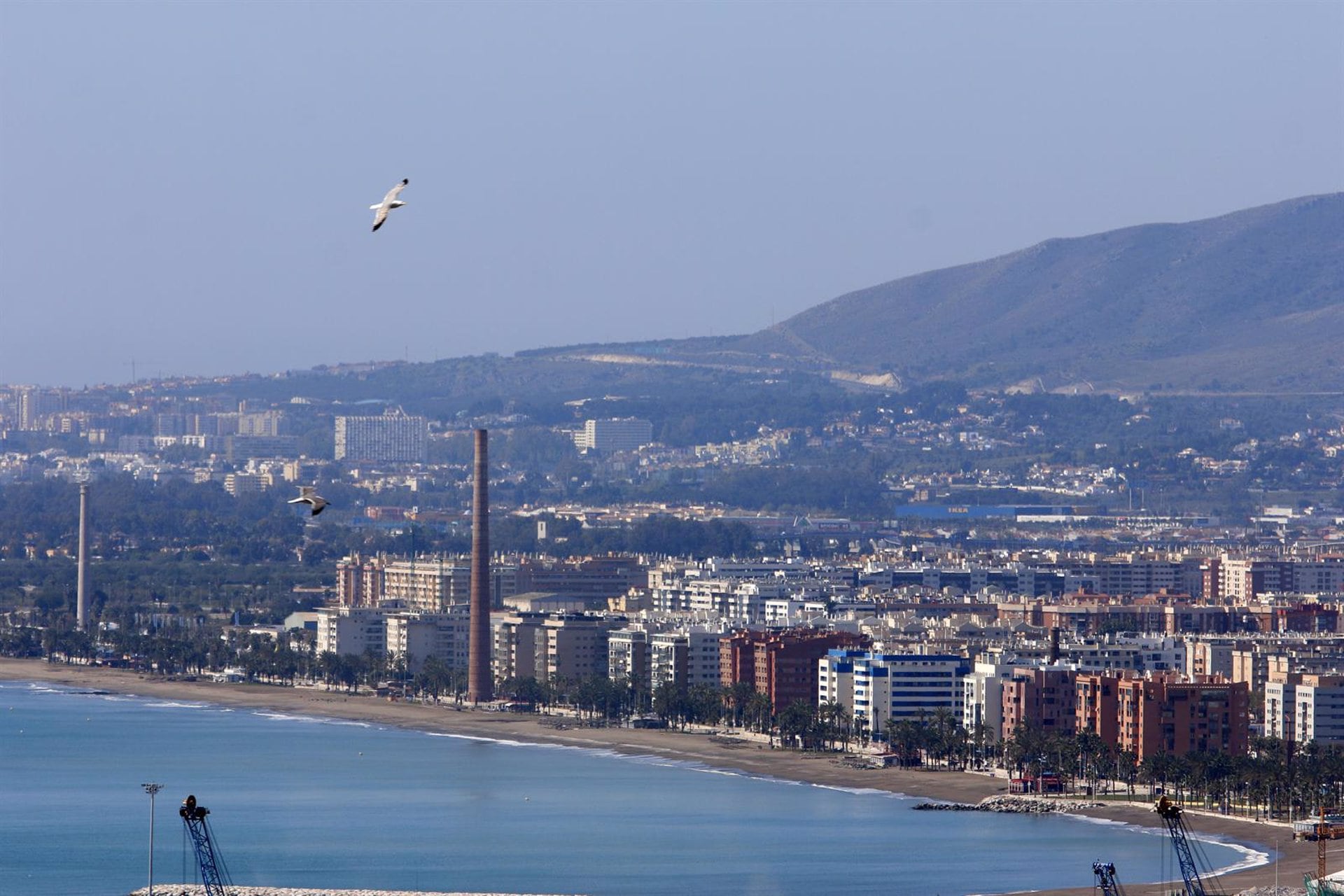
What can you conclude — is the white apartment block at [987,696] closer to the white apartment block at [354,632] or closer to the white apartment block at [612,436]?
the white apartment block at [354,632]

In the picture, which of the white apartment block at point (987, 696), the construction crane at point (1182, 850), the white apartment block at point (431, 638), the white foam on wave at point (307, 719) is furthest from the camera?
the white apartment block at point (431, 638)

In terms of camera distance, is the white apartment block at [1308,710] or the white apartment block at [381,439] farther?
the white apartment block at [381,439]

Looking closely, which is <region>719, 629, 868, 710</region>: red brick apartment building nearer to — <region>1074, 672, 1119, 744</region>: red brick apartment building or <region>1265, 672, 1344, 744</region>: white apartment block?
<region>1074, 672, 1119, 744</region>: red brick apartment building

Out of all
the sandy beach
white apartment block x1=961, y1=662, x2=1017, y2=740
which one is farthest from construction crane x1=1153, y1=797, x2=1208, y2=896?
white apartment block x1=961, y1=662, x2=1017, y2=740

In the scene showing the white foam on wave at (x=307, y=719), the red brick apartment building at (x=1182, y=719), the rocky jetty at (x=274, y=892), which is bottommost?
the rocky jetty at (x=274, y=892)

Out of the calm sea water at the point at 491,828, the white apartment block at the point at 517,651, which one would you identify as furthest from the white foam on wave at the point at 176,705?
the calm sea water at the point at 491,828

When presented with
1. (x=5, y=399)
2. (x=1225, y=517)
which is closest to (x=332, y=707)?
(x=1225, y=517)

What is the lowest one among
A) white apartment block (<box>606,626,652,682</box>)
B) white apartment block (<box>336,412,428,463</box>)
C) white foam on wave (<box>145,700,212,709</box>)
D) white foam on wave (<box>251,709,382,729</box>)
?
white foam on wave (<box>251,709,382,729</box>)
